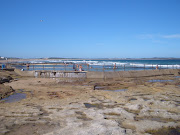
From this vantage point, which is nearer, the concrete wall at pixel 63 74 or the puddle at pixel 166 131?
the puddle at pixel 166 131

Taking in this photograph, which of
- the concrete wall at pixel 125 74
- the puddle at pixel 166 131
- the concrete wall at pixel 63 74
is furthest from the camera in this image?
the concrete wall at pixel 63 74

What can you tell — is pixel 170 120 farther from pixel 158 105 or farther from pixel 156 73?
pixel 156 73

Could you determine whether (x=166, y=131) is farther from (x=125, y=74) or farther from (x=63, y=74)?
(x=63, y=74)

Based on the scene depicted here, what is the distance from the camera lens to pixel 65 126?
588 cm

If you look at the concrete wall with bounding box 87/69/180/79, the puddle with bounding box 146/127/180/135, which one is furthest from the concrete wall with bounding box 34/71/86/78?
the puddle with bounding box 146/127/180/135

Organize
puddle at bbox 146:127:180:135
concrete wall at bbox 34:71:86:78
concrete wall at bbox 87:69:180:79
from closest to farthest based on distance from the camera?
puddle at bbox 146:127:180:135
concrete wall at bbox 87:69:180:79
concrete wall at bbox 34:71:86:78

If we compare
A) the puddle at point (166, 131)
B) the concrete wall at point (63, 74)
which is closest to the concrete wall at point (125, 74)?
the concrete wall at point (63, 74)

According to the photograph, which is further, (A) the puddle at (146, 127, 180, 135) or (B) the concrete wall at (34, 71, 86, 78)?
(B) the concrete wall at (34, 71, 86, 78)

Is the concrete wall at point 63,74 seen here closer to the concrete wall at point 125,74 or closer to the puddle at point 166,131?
the concrete wall at point 125,74

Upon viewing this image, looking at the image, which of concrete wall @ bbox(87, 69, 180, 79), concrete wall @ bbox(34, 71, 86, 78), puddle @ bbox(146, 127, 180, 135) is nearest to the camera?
puddle @ bbox(146, 127, 180, 135)

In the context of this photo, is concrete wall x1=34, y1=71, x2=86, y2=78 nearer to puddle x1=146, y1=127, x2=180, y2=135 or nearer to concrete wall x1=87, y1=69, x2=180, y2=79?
concrete wall x1=87, y1=69, x2=180, y2=79

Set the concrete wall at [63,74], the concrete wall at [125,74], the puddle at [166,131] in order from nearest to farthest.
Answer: the puddle at [166,131] < the concrete wall at [125,74] < the concrete wall at [63,74]

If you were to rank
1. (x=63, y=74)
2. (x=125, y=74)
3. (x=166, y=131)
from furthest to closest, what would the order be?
(x=125, y=74), (x=63, y=74), (x=166, y=131)

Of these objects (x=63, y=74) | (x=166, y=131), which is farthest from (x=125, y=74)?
(x=166, y=131)
